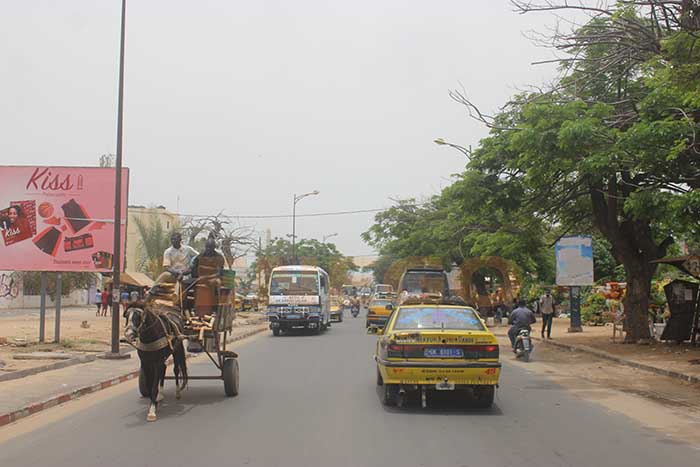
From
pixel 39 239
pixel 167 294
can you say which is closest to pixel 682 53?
pixel 167 294

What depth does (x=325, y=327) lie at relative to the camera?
32750 mm

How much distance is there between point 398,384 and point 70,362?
9398 mm

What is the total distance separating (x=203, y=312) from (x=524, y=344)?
10.1 metres

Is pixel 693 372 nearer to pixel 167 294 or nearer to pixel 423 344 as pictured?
→ pixel 423 344

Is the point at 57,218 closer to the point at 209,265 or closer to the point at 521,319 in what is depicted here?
the point at 209,265

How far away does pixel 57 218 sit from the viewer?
19484 millimetres

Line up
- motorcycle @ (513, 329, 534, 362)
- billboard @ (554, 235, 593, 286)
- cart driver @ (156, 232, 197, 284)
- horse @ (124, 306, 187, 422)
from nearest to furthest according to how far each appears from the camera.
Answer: horse @ (124, 306, 187, 422) < cart driver @ (156, 232, 197, 284) < motorcycle @ (513, 329, 534, 362) < billboard @ (554, 235, 593, 286)

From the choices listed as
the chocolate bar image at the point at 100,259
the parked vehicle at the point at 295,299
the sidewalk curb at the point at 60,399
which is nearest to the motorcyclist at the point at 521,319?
the sidewalk curb at the point at 60,399

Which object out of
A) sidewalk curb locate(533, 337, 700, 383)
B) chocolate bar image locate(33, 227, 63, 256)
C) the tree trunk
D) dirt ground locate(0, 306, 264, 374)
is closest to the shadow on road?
sidewalk curb locate(533, 337, 700, 383)

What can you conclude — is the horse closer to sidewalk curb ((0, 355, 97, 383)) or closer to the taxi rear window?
the taxi rear window

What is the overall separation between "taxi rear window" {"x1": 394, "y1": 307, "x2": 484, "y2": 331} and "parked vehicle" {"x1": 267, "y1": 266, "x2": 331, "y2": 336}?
17.3m

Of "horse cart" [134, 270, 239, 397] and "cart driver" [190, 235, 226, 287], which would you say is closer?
"horse cart" [134, 270, 239, 397]

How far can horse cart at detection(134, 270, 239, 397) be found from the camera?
35.2ft

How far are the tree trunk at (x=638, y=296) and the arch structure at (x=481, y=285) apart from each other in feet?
54.6
